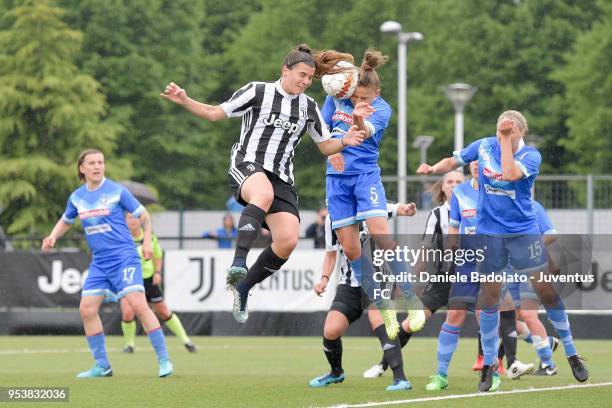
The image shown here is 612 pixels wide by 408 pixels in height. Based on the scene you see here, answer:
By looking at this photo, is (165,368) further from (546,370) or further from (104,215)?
(546,370)

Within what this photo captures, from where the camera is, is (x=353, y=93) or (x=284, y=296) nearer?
(x=353, y=93)

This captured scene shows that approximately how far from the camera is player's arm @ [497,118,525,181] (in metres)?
9.74

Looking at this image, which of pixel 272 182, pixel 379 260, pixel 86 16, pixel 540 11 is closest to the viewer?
pixel 272 182

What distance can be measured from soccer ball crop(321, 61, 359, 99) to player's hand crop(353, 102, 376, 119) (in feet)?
1.73

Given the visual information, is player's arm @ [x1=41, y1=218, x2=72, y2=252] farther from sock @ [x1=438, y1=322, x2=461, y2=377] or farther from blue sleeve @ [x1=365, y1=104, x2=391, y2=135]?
sock @ [x1=438, y1=322, x2=461, y2=377]

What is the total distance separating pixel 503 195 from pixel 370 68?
4.78ft

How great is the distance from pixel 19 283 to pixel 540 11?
30254 millimetres

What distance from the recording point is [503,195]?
32.9 ft

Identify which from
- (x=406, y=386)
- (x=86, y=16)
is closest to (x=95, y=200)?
(x=406, y=386)

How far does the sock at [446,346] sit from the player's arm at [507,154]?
6.04 feet

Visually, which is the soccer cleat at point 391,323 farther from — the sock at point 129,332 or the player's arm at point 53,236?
the sock at point 129,332

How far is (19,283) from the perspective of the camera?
68.3ft

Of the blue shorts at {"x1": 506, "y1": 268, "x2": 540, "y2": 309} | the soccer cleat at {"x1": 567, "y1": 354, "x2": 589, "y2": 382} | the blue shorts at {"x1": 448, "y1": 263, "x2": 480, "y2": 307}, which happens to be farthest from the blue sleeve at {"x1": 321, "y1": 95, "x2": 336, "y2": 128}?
the soccer cleat at {"x1": 567, "y1": 354, "x2": 589, "y2": 382}

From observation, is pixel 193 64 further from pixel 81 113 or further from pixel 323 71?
pixel 323 71
